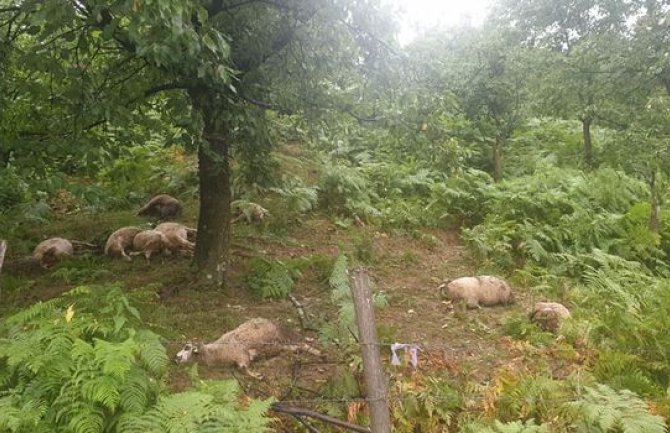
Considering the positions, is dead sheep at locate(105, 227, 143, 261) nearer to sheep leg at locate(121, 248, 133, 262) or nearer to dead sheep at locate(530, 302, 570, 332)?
sheep leg at locate(121, 248, 133, 262)

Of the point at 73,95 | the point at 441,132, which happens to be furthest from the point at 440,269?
the point at 73,95

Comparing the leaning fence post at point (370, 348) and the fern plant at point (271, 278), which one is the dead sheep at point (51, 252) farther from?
the leaning fence post at point (370, 348)

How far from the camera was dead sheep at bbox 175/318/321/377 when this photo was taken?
189 inches

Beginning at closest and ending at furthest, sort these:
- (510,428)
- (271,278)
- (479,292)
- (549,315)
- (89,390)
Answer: (89,390) < (510,428) < (549,315) < (271,278) < (479,292)

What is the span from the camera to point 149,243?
7551 mm

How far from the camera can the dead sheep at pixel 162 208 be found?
9.46 meters

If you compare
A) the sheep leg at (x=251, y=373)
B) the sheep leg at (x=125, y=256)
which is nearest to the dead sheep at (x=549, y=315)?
the sheep leg at (x=251, y=373)

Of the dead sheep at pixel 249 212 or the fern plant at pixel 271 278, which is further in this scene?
the dead sheep at pixel 249 212

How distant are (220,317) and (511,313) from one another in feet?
11.4

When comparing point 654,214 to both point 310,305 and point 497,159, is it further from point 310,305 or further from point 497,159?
point 310,305

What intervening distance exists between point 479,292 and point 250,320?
3029 millimetres

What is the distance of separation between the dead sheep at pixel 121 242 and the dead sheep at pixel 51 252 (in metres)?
0.55

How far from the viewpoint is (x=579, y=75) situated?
9938 mm

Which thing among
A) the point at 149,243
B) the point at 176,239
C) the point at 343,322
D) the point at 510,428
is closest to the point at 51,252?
the point at 149,243
